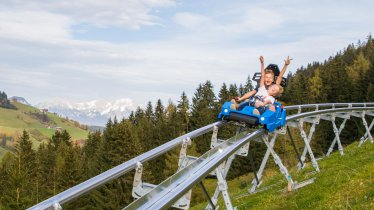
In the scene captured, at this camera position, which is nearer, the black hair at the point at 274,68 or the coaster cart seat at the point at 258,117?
the coaster cart seat at the point at 258,117

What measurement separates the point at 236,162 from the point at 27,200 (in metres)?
39.4

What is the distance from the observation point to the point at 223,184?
6.43 m

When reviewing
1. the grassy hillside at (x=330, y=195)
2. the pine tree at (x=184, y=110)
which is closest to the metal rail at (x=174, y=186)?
the grassy hillside at (x=330, y=195)

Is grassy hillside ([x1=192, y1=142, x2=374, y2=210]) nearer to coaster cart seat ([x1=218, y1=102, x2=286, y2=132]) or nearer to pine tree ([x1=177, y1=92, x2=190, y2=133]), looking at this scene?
coaster cart seat ([x1=218, y1=102, x2=286, y2=132])

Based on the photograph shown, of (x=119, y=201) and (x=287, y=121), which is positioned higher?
(x=287, y=121)

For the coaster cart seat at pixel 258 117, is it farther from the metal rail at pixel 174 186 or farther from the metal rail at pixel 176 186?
the metal rail at pixel 174 186

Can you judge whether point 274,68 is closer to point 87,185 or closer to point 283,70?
point 283,70

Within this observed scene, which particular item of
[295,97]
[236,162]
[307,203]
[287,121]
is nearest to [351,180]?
[307,203]

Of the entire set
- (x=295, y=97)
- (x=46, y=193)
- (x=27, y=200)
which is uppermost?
(x=295, y=97)

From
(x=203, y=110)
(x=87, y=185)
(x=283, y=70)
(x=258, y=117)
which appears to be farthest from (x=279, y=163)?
(x=203, y=110)

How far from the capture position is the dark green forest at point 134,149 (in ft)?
191

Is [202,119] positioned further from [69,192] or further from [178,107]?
[69,192]

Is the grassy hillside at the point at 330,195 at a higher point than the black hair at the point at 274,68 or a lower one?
lower

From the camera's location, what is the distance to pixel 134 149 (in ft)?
208
